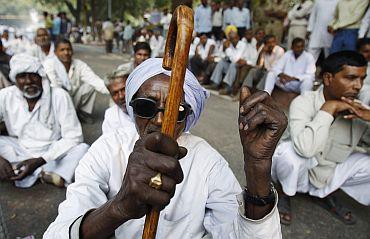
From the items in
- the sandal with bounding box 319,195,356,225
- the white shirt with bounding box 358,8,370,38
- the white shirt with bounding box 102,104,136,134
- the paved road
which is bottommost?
the paved road

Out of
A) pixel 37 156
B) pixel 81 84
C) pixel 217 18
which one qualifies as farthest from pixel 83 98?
pixel 217 18

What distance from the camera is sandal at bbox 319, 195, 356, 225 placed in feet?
9.32

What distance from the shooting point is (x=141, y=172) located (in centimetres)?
87

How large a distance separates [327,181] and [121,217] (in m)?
2.46

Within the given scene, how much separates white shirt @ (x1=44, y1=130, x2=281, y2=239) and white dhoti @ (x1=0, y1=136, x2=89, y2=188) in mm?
1838

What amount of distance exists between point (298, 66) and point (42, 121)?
4.78 meters

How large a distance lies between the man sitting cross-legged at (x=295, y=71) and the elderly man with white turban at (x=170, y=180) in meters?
4.94

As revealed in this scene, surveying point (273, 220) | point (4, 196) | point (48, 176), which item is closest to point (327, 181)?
point (273, 220)

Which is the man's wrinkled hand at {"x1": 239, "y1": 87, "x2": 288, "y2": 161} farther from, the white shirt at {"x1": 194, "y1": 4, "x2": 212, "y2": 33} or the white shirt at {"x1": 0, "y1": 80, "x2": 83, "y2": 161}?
the white shirt at {"x1": 194, "y1": 4, "x2": 212, "y2": 33}

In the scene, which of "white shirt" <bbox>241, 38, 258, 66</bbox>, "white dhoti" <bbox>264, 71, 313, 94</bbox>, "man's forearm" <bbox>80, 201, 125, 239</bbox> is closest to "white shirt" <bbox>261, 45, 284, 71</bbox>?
"white shirt" <bbox>241, 38, 258, 66</bbox>

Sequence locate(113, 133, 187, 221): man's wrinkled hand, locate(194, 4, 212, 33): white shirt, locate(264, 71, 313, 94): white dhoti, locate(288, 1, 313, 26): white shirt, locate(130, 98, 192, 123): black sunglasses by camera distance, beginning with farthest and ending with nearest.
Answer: locate(194, 4, 212, 33): white shirt < locate(288, 1, 313, 26): white shirt < locate(264, 71, 313, 94): white dhoti < locate(130, 98, 192, 123): black sunglasses < locate(113, 133, 187, 221): man's wrinkled hand

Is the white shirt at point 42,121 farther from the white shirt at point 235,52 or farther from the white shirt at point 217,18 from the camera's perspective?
the white shirt at point 217,18

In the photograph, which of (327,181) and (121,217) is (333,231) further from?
(121,217)

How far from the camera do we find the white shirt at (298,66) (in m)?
6.07
